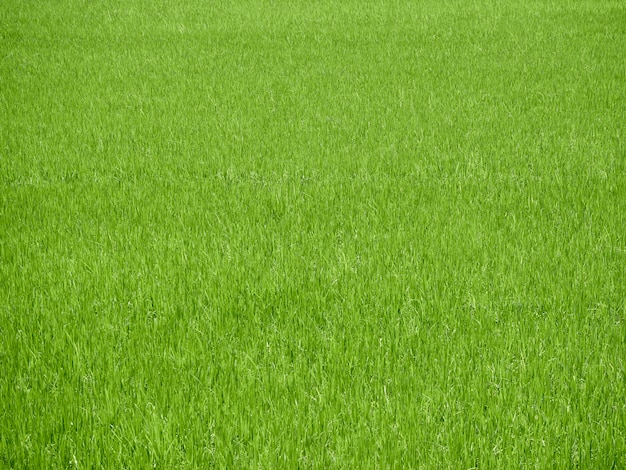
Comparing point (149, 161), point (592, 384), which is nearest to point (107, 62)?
point (149, 161)

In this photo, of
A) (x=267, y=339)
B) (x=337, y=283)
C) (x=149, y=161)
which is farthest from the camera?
(x=149, y=161)

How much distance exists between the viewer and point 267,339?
12.0ft

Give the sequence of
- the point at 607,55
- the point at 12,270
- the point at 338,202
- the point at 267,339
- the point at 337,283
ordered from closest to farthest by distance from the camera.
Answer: the point at 267,339
the point at 337,283
the point at 12,270
the point at 338,202
the point at 607,55

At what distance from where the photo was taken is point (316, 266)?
14.4 ft

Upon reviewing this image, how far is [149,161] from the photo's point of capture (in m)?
6.89

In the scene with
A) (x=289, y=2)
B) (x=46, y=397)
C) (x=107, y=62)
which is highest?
(x=289, y=2)

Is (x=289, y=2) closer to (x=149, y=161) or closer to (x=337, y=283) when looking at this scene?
(x=149, y=161)

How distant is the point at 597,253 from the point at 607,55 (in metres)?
7.02

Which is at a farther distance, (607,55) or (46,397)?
(607,55)

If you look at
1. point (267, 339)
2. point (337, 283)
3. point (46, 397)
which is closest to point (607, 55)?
point (337, 283)

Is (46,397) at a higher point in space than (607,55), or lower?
lower

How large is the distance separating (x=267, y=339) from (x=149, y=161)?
→ 3.65 meters

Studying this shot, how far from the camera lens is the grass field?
2871 mm

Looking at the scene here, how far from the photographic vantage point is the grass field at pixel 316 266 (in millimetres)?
2871
